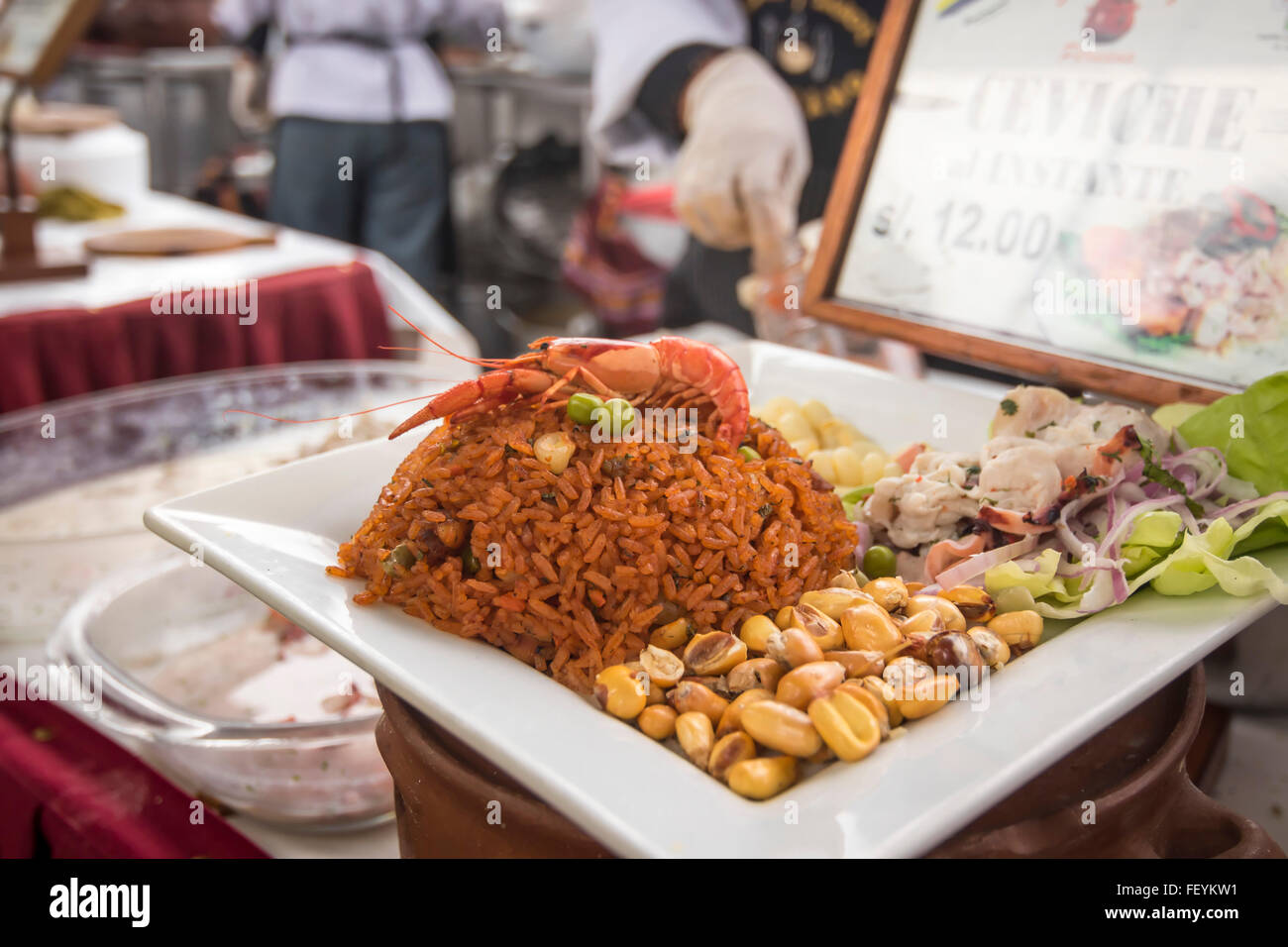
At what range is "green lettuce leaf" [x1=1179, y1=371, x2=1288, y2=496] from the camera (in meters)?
1.21

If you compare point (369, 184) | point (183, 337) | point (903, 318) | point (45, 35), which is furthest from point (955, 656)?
point (369, 184)

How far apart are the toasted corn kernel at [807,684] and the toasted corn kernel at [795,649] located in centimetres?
2

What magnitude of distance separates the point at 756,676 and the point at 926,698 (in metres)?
0.16

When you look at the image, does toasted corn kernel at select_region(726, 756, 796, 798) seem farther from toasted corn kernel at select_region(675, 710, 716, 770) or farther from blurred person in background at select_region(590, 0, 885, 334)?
blurred person in background at select_region(590, 0, 885, 334)

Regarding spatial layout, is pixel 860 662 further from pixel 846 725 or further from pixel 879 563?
pixel 879 563

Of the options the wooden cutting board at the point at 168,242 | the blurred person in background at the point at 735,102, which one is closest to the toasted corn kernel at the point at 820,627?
the blurred person in background at the point at 735,102

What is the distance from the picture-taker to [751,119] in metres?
2.12

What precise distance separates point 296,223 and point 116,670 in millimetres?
3847

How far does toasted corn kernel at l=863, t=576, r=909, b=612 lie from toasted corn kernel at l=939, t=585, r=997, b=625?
0.05 meters

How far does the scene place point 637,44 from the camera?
2.44 metres
